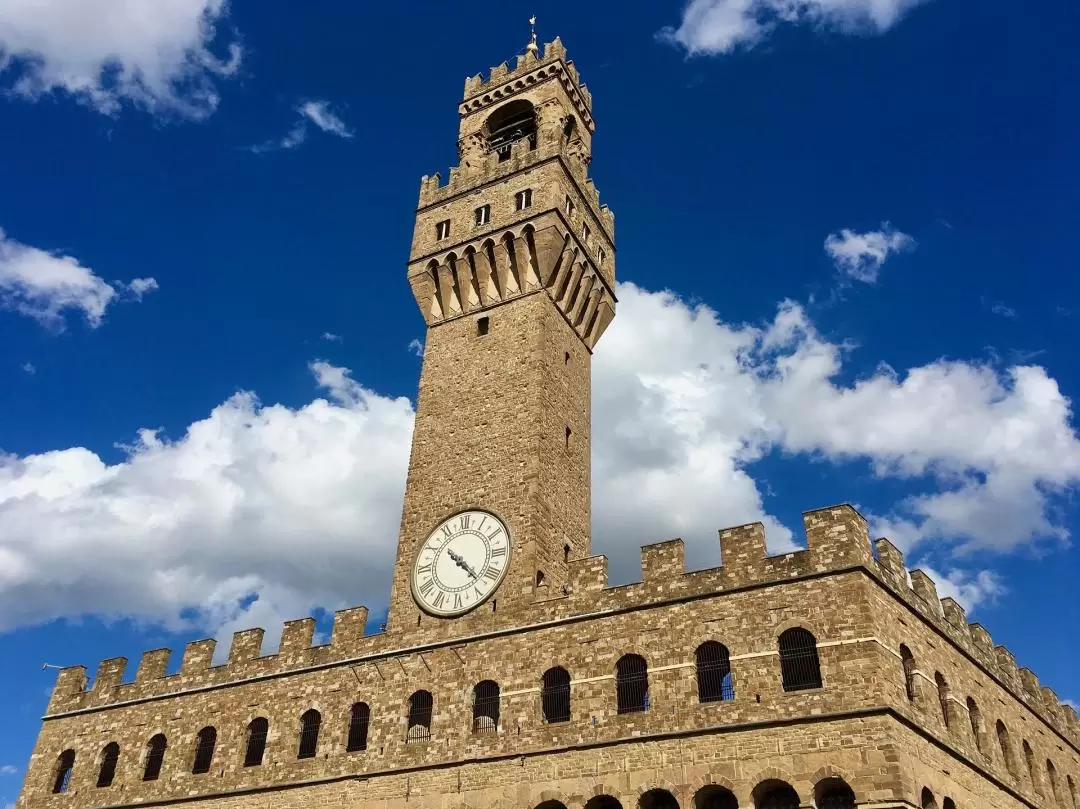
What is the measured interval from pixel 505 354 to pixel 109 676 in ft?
56.8

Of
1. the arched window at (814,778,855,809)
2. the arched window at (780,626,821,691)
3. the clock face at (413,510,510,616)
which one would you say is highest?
the clock face at (413,510,510,616)

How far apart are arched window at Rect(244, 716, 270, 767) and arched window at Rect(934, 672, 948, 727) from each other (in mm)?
18587

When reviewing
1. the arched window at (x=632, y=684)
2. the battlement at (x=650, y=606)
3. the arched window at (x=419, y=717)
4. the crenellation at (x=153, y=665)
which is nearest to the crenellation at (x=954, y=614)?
the battlement at (x=650, y=606)

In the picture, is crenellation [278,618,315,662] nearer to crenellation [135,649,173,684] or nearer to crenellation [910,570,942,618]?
crenellation [135,649,173,684]

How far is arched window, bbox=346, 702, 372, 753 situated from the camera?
27641 mm

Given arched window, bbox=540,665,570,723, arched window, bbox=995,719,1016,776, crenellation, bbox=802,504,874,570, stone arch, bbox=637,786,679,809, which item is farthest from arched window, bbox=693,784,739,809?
arched window, bbox=995,719,1016,776

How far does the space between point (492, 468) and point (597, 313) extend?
9043 mm

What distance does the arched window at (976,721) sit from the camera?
26.3 meters

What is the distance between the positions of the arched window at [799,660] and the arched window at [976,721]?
256 inches

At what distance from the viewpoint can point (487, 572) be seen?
94.6ft

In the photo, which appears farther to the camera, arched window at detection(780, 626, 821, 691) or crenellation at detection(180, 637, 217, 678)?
crenellation at detection(180, 637, 217, 678)

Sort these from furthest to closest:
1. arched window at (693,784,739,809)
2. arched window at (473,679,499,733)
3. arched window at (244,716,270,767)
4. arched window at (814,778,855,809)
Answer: arched window at (244,716,270,767)
arched window at (473,679,499,733)
arched window at (693,784,739,809)
arched window at (814,778,855,809)

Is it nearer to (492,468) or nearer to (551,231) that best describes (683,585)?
(492,468)

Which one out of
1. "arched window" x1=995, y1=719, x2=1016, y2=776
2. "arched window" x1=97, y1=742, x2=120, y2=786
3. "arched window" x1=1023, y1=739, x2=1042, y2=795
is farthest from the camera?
"arched window" x1=97, y1=742, x2=120, y2=786
